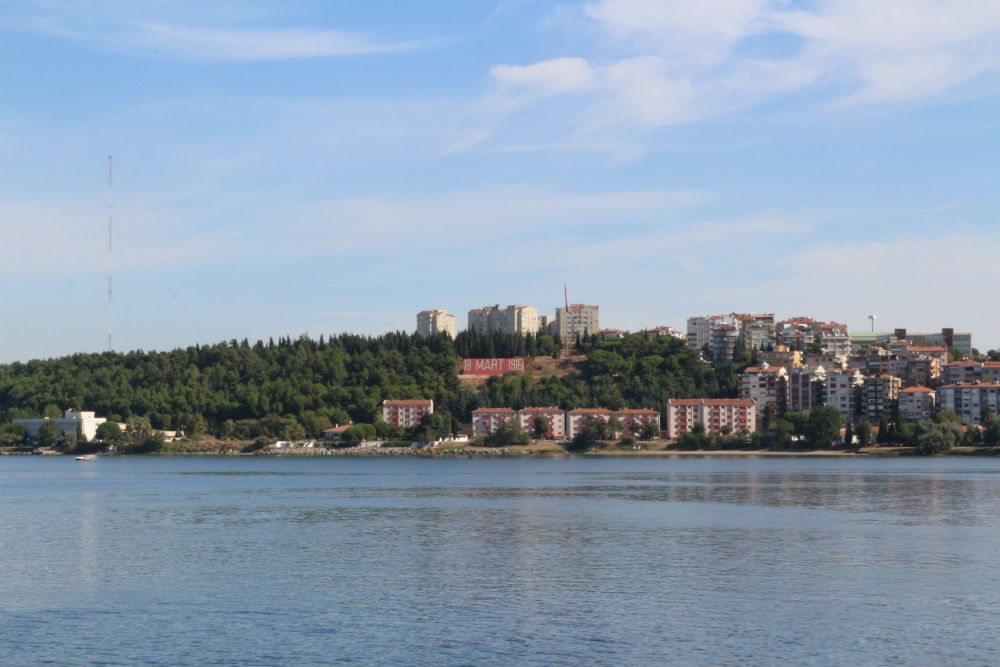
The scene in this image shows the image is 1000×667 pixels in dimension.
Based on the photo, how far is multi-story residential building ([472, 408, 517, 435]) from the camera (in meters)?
134

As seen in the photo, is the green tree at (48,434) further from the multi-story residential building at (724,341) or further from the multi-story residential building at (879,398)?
the multi-story residential building at (879,398)

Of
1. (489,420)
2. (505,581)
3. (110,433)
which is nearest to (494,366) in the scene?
(489,420)

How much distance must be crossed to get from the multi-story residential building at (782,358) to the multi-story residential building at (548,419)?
112ft

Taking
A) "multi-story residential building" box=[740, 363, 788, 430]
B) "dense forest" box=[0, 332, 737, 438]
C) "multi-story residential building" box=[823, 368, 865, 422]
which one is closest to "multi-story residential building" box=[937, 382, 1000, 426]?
"multi-story residential building" box=[823, 368, 865, 422]

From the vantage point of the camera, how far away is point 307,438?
13950 centimetres

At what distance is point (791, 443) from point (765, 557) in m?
91.3

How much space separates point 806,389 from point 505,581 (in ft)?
377

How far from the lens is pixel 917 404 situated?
417 feet

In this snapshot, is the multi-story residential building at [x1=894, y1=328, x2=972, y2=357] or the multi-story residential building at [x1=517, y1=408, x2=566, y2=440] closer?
the multi-story residential building at [x1=517, y1=408, x2=566, y2=440]

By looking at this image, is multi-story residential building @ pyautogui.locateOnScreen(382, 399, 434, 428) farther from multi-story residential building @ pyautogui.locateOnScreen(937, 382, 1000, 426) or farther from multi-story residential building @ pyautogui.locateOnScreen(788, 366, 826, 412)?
multi-story residential building @ pyautogui.locateOnScreen(937, 382, 1000, 426)

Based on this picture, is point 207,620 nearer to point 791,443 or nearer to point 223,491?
point 223,491

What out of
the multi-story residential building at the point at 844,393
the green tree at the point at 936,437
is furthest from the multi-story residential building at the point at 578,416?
the green tree at the point at 936,437

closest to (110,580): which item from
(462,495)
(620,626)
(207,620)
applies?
(207,620)

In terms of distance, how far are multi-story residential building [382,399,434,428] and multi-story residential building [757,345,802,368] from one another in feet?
157
